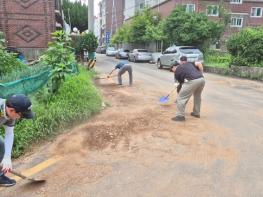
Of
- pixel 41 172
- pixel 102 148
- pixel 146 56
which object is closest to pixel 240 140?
pixel 102 148

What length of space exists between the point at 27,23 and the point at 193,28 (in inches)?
576

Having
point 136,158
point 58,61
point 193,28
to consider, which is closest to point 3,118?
point 136,158

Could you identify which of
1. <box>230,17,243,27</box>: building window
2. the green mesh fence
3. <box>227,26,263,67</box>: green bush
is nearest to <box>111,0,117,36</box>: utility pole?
<box>230,17,243,27</box>: building window

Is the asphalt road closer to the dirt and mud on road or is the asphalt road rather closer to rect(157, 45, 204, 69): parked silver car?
the dirt and mud on road

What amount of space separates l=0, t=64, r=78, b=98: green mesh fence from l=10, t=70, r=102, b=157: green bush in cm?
28

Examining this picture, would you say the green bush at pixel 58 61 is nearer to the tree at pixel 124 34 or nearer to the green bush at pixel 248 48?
the green bush at pixel 248 48

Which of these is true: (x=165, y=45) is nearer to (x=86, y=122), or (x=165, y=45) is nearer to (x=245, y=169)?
(x=86, y=122)

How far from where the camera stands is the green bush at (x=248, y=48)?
16.9m

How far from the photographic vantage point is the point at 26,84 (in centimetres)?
617

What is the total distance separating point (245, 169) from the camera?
4.58m

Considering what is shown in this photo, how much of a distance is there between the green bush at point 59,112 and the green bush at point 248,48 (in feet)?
38.9

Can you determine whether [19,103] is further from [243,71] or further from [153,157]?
[243,71]

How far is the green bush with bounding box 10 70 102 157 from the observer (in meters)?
5.47

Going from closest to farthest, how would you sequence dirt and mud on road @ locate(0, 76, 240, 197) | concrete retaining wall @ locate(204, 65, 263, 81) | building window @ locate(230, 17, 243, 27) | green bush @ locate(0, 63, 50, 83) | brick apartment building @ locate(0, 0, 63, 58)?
dirt and mud on road @ locate(0, 76, 240, 197) → green bush @ locate(0, 63, 50, 83) → brick apartment building @ locate(0, 0, 63, 58) → concrete retaining wall @ locate(204, 65, 263, 81) → building window @ locate(230, 17, 243, 27)
